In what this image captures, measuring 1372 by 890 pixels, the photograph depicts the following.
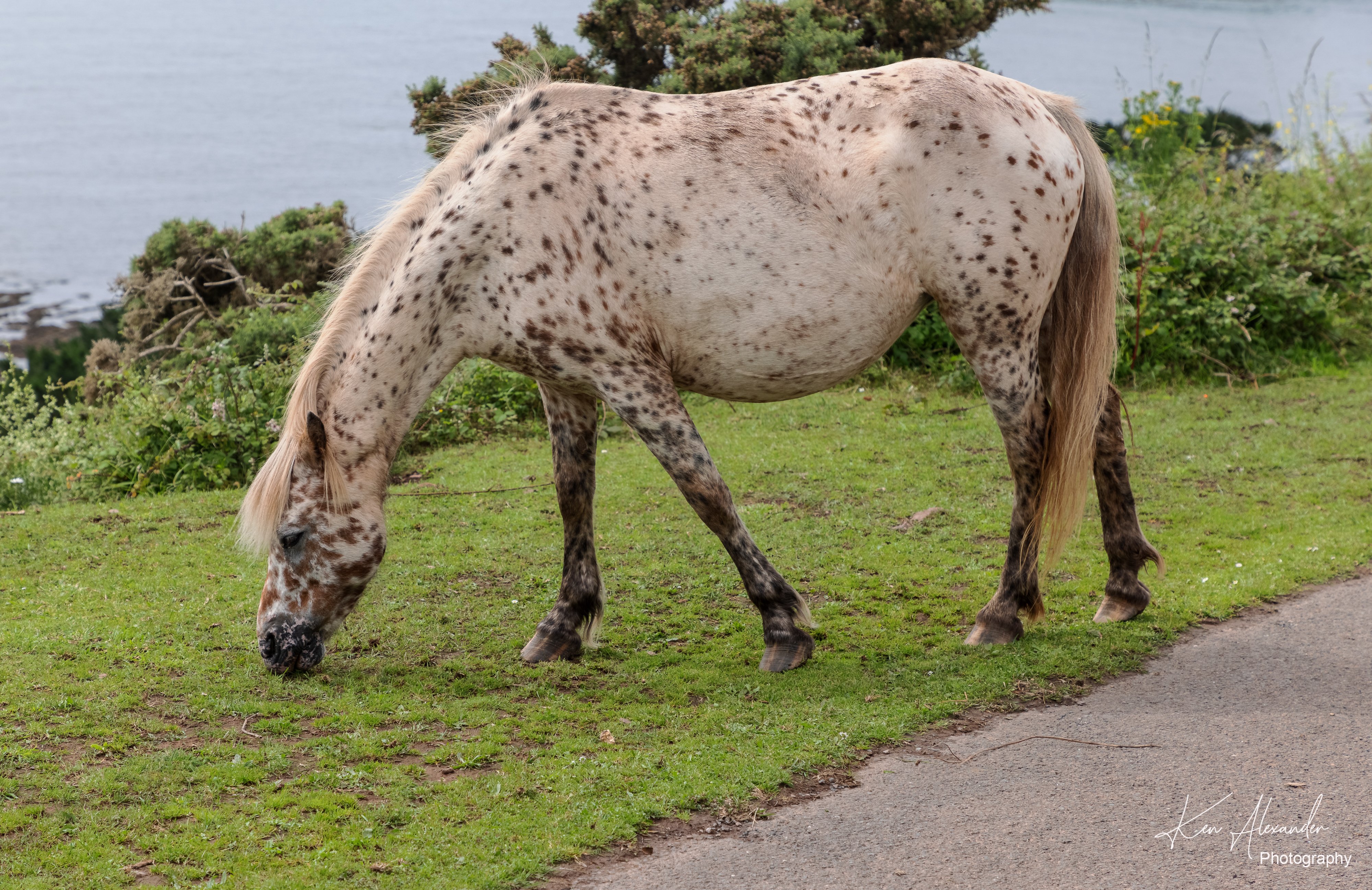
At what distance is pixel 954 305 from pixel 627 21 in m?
7.08

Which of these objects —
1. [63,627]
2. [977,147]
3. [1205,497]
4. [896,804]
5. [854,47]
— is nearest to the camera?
[896,804]

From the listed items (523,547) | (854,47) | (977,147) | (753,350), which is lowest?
(523,547)

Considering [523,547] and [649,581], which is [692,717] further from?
[523,547]

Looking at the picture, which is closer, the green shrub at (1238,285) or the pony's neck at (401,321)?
the pony's neck at (401,321)

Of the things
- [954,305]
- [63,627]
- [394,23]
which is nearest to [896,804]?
[954,305]

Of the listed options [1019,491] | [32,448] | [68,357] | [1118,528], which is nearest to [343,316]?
[1019,491]

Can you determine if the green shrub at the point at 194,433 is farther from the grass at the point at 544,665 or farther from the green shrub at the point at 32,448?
the grass at the point at 544,665

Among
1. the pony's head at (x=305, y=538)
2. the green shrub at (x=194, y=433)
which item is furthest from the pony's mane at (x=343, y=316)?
the green shrub at (x=194, y=433)

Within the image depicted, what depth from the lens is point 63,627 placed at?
5.01 meters

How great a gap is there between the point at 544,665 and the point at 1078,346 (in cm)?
258

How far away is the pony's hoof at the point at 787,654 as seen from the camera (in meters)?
4.53

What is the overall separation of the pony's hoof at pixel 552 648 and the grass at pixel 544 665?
0.10 m
